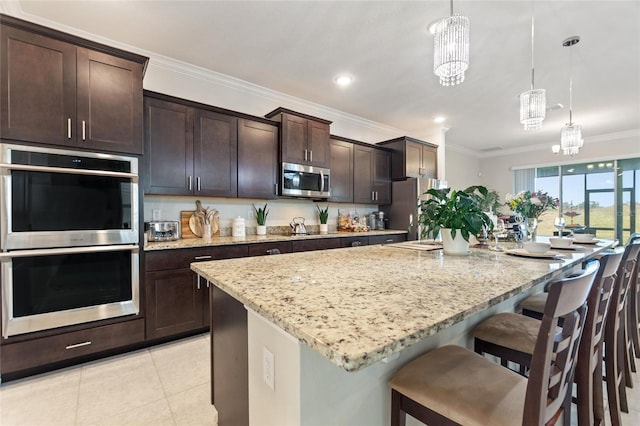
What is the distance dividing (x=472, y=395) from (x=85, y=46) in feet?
10.2

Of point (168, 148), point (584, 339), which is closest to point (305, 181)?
point (168, 148)

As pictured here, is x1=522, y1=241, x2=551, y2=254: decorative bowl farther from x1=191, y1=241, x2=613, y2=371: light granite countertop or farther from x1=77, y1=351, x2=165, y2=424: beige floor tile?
x1=77, y1=351, x2=165, y2=424: beige floor tile

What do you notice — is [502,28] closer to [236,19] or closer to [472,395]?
[236,19]

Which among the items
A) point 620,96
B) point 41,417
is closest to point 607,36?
point 620,96

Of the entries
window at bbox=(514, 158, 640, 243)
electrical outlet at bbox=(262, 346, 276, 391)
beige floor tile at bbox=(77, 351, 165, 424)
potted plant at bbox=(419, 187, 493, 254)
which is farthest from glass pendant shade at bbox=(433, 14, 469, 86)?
window at bbox=(514, 158, 640, 243)

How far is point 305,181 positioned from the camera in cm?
368

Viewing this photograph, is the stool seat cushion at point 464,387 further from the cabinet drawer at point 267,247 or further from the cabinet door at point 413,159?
the cabinet door at point 413,159

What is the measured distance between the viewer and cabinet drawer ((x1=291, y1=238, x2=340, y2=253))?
3.22 meters

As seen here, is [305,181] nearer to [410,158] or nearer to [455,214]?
[410,158]

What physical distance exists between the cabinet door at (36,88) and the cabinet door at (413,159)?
4.14 metres

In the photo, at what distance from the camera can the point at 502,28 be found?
2.41 m

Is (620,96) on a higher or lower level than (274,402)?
higher

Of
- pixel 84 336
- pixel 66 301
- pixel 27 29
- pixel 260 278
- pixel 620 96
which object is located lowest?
pixel 84 336

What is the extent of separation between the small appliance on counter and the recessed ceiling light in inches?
97.1
